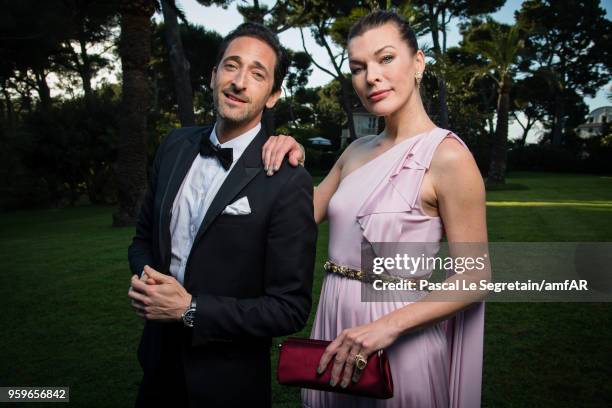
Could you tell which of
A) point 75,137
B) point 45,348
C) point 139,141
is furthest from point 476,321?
point 75,137

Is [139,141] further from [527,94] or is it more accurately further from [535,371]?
[527,94]

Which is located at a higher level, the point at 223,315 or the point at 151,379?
the point at 223,315

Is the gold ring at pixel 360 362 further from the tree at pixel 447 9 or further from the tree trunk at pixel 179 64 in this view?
the tree at pixel 447 9

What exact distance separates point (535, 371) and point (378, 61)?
10.9 ft

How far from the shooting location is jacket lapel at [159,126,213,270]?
1912 millimetres

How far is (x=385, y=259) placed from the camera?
1.87 metres

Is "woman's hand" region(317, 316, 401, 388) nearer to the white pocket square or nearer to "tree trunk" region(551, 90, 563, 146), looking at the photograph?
the white pocket square

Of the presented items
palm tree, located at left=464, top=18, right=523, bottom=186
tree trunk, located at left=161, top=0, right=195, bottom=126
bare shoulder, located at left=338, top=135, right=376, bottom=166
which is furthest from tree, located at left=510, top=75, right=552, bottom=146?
bare shoulder, located at left=338, top=135, right=376, bottom=166

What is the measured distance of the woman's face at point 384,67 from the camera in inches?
76.6

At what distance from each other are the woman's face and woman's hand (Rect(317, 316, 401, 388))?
3.13 ft

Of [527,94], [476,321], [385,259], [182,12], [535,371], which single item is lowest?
[535,371]

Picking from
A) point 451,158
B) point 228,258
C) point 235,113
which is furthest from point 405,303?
point 235,113

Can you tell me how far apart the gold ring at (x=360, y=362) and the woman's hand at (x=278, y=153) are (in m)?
0.79

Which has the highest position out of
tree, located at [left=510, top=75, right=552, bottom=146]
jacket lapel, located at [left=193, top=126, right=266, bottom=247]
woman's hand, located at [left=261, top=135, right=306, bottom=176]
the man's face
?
tree, located at [left=510, top=75, right=552, bottom=146]
